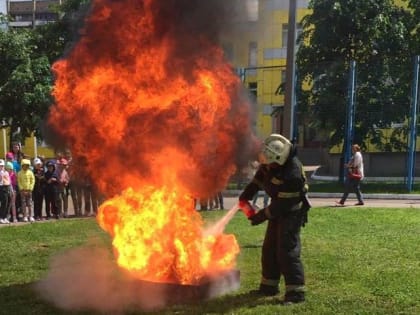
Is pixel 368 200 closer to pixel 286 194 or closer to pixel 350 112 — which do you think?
pixel 350 112

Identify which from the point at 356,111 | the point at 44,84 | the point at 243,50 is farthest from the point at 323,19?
the point at 243,50

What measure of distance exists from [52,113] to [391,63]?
52.9ft

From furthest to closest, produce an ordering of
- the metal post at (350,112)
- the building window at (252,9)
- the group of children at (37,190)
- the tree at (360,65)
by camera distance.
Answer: the tree at (360,65) → the metal post at (350,112) → the group of children at (37,190) → the building window at (252,9)

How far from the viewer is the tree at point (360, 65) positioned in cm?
1942

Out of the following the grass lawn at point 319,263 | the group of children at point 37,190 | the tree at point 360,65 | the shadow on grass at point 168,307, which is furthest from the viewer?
the tree at point 360,65

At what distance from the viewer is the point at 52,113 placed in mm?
6449

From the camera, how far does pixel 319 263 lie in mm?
7559

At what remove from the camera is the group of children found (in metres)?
11.6

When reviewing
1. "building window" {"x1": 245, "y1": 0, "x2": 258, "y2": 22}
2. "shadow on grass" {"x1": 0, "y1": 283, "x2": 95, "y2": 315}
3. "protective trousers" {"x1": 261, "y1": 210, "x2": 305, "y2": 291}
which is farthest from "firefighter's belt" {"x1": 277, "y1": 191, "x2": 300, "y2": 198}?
"shadow on grass" {"x1": 0, "y1": 283, "x2": 95, "y2": 315}

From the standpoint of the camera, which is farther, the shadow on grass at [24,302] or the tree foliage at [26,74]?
the tree foliage at [26,74]

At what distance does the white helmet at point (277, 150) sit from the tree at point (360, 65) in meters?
14.6

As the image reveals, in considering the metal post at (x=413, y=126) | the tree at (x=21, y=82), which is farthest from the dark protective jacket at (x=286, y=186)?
the tree at (x=21, y=82)

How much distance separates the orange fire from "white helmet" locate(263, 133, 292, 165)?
2.97 feet

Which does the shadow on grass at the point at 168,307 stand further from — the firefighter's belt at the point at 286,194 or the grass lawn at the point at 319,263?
the firefighter's belt at the point at 286,194
